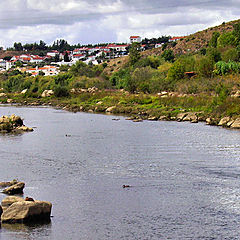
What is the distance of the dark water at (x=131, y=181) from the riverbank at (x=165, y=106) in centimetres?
603

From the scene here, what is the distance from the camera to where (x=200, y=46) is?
5197 inches

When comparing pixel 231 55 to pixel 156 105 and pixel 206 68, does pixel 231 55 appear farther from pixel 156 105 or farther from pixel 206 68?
pixel 156 105

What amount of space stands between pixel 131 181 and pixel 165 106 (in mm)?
39265

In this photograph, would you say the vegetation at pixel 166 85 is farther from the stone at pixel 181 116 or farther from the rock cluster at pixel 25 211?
the rock cluster at pixel 25 211

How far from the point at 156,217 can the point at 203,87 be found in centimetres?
5161

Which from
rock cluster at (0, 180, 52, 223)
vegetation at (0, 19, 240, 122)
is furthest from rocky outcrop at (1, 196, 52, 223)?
vegetation at (0, 19, 240, 122)

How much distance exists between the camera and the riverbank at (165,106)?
52.0 metres

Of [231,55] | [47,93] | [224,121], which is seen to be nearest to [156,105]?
[224,121]

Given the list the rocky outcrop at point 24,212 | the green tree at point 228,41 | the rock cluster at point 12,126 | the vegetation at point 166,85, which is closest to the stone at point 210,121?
the vegetation at point 166,85

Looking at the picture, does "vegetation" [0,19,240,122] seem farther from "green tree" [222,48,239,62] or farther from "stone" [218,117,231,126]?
"stone" [218,117,231,126]

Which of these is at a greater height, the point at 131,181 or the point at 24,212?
the point at 24,212

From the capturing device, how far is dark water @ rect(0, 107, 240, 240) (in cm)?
1934

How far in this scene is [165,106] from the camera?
213 ft

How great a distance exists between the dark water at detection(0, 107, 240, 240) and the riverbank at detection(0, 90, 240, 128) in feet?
19.8
